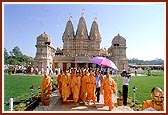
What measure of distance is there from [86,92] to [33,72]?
1911 centimetres

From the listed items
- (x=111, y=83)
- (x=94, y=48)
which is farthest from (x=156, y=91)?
(x=94, y=48)

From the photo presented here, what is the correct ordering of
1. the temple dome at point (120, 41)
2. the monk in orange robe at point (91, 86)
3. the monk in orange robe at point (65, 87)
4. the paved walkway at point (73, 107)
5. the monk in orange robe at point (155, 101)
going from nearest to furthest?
the monk in orange robe at point (155, 101)
the paved walkway at point (73, 107)
the monk in orange robe at point (91, 86)
the monk in orange robe at point (65, 87)
the temple dome at point (120, 41)

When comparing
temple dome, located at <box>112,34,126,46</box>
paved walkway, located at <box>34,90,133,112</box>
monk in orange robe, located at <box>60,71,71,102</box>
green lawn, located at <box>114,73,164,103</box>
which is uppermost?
temple dome, located at <box>112,34,126,46</box>

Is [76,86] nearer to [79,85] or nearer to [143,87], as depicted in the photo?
[79,85]

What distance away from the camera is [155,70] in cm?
3544

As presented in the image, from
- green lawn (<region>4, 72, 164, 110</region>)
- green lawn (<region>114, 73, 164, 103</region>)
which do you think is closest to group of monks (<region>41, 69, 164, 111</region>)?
green lawn (<region>4, 72, 164, 110</region>)

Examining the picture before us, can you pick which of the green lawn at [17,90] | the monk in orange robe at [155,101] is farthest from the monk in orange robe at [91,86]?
the monk in orange robe at [155,101]

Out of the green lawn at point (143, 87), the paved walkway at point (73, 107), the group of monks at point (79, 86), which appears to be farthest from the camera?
the green lawn at point (143, 87)

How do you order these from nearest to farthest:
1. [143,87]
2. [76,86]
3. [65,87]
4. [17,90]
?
[76,86] < [65,87] < [17,90] < [143,87]

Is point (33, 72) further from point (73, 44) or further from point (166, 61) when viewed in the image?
point (166, 61)

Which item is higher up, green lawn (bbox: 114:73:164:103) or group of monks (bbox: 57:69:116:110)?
group of monks (bbox: 57:69:116:110)

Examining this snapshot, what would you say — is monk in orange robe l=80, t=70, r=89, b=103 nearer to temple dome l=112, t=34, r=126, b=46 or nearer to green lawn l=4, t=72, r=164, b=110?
green lawn l=4, t=72, r=164, b=110

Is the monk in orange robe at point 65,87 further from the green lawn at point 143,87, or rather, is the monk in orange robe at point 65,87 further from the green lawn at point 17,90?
the green lawn at point 143,87

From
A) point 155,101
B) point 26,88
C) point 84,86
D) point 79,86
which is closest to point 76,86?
point 79,86
